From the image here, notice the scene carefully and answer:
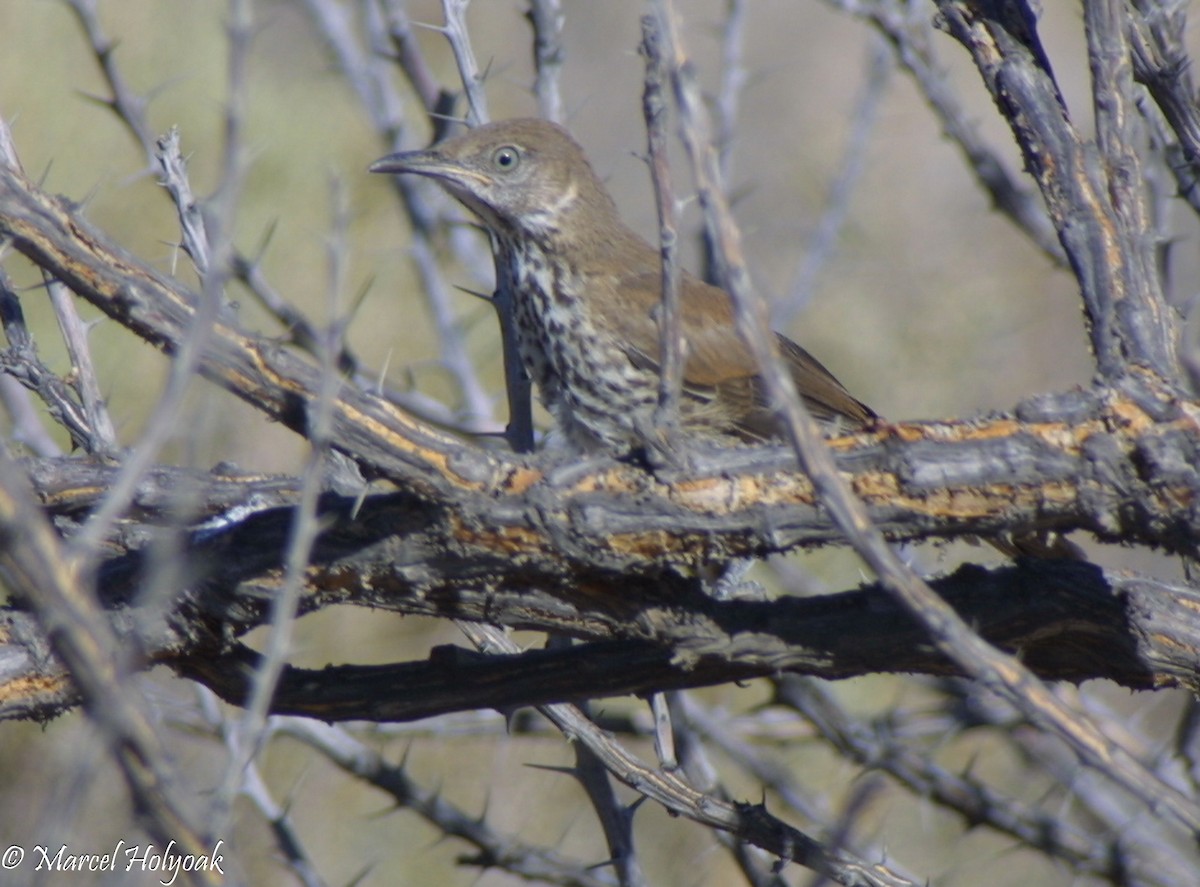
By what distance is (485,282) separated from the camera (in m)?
4.72

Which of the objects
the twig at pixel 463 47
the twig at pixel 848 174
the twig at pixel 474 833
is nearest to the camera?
the twig at pixel 474 833

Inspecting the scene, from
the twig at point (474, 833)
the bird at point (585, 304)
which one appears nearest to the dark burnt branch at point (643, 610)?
the twig at point (474, 833)

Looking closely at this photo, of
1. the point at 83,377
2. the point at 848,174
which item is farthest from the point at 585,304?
the point at 848,174

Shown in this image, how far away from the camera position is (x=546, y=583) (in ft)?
7.60

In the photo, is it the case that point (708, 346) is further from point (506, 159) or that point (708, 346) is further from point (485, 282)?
point (485, 282)

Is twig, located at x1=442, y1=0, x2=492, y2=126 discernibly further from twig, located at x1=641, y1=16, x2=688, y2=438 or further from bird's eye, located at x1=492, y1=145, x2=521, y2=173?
twig, located at x1=641, y1=16, x2=688, y2=438

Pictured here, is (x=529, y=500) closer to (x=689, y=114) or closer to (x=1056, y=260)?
(x=689, y=114)

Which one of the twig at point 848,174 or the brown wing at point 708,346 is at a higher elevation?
the twig at point 848,174

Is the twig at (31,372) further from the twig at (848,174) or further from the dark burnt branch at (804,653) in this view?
the twig at (848,174)

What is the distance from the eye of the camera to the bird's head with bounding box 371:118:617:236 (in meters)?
3.92

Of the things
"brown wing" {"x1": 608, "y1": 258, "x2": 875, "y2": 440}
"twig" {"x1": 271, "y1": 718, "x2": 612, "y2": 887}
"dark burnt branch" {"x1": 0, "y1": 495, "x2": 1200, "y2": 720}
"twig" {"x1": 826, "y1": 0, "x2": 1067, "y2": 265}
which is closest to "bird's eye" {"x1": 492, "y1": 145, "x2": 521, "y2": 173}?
"brown wing" {"x1": 608, "y1": 258, "x2": 875, "y2": 440}

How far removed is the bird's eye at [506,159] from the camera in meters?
3.96

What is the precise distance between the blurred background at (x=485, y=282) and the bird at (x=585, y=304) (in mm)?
267

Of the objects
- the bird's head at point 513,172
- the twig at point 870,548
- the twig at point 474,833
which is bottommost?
the twig at point 474,833
